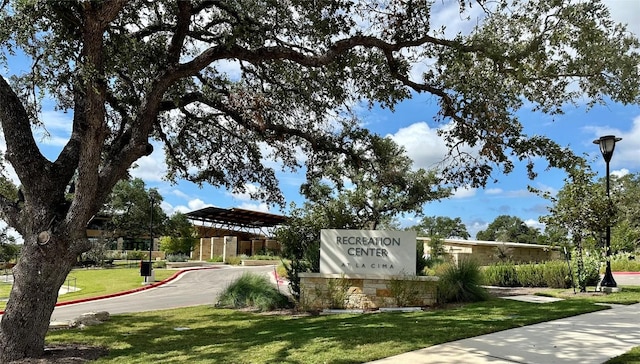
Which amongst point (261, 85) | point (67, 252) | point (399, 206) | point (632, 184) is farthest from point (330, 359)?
point (632, 184)

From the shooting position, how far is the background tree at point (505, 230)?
83.3 m

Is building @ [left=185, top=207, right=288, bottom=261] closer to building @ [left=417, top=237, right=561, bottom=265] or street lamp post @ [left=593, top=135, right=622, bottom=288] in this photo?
building @ [left=417, top=237, right=561, bottom=265]

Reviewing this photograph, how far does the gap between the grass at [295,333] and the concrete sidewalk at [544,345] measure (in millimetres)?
342

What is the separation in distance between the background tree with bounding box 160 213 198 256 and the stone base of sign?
41615 millimetres

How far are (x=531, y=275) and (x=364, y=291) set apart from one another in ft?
26.3

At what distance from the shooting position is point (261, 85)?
12.0 meters

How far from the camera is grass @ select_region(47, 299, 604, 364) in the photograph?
6.75 m

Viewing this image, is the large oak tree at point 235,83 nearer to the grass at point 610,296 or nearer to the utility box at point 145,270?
the grass at point 610,296

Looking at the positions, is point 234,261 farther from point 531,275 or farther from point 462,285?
point 462,285

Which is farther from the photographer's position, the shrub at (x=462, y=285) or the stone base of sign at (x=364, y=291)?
the shrub at (x=462, y=285)

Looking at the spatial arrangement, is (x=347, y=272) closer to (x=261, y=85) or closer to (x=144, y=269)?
(x=261, y=85)

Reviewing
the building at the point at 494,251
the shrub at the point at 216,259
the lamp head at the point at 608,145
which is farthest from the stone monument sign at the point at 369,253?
the shrub at the point at 216,259

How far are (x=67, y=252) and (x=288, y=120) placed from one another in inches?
241

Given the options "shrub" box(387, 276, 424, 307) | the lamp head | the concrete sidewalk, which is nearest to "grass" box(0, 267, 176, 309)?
"shrub" box(387, 276, 424, 307)
